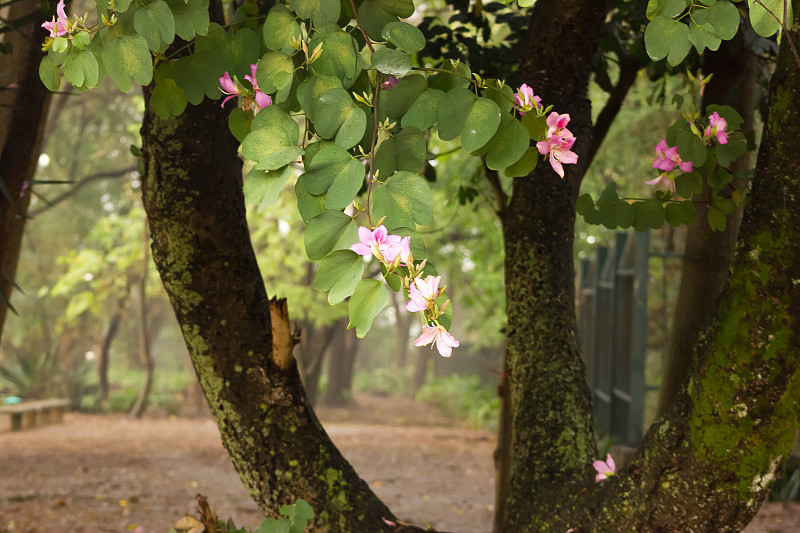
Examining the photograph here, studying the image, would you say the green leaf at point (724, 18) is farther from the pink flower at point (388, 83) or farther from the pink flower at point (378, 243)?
the pink flower at point (378, 243)

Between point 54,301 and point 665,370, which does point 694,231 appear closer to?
point 665,370

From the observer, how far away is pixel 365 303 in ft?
3.65

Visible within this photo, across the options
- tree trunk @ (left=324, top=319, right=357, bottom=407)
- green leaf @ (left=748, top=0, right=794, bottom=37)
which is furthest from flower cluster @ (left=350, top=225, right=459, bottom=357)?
tree trunk @ (left=324, top=319, right=357, bottom=407)

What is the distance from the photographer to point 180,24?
1.42 metres

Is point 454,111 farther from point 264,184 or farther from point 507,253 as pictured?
point 507,253

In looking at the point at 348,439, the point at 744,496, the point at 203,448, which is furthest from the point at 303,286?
the point at 744,496

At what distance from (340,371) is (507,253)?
52.5 ft

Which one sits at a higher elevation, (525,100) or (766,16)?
(766,16)

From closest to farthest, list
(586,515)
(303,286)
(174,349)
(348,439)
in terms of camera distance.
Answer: (586,515)
(348,439)
(303,286)
(174,349)

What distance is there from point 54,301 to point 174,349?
1580 centimetres

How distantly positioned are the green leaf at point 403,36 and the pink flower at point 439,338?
49 centimetres

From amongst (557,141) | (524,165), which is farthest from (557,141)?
(524,165)

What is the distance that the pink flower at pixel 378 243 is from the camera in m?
1.09

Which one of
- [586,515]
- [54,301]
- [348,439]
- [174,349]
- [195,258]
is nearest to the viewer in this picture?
[586,515]
